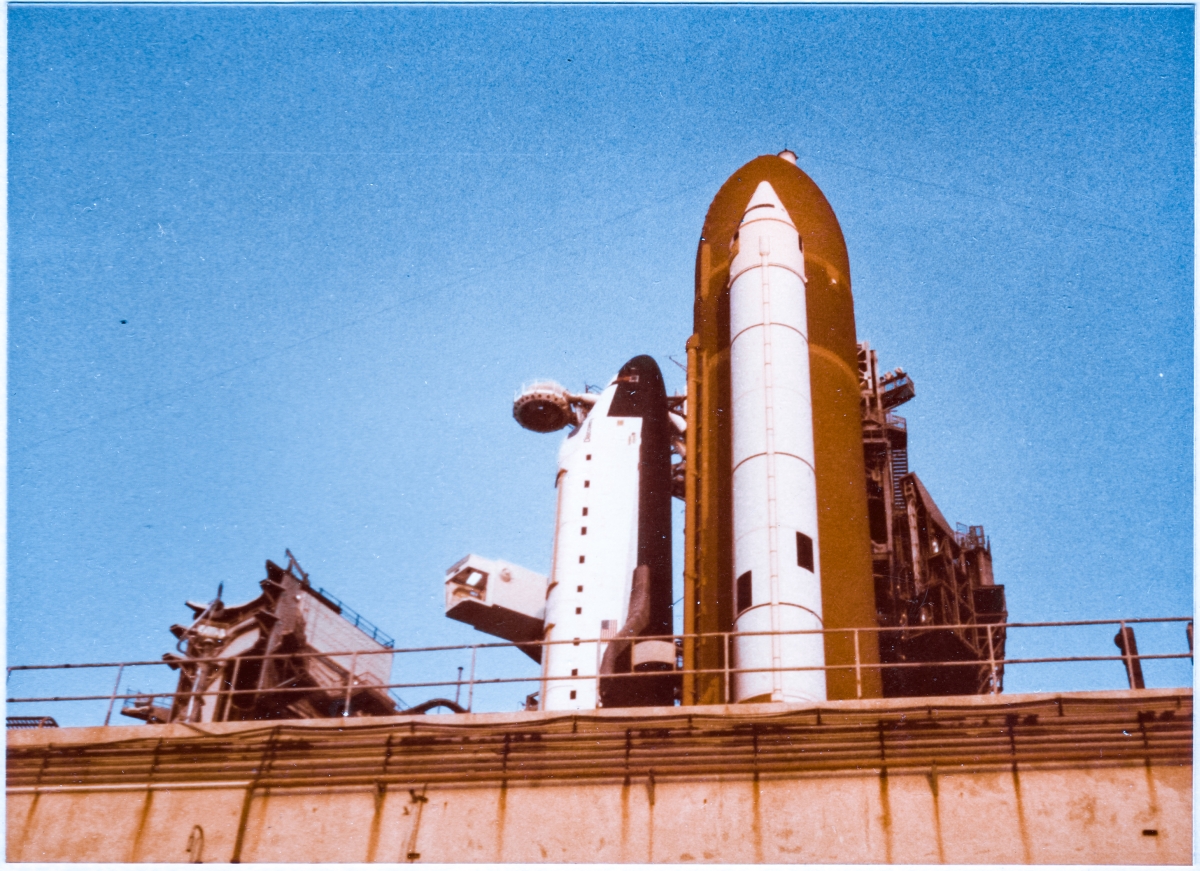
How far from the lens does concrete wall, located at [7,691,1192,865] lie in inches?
540

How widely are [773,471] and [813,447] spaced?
1.51m

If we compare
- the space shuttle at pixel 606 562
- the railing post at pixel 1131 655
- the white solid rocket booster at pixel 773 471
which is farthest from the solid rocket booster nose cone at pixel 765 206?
the railing post at pixel 1131 655

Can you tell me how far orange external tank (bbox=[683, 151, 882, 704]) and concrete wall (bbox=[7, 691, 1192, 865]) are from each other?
2366 mm

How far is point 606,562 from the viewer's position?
25.8 metres

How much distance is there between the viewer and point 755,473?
62.6 feet

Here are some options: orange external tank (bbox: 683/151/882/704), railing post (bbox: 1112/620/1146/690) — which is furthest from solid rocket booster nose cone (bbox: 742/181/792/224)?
railing post (bbox: 1112/620/1146/690)

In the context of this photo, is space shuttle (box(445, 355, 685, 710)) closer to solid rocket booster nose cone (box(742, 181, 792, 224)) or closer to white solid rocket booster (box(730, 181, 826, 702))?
white solid rocket booster (box(730, 181, 826, 702))

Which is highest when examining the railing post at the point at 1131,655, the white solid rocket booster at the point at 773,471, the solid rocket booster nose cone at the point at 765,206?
the solid rocket booster nose cone at the point at 765,206

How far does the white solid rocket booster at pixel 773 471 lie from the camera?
55.9 feet

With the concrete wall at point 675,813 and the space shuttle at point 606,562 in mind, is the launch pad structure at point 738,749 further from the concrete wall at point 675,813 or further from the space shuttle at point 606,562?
the space shuttle at point 606,562

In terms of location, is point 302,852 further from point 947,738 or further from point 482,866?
point 947,738

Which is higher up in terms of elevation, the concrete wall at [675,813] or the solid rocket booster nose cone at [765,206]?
the solid rocket booster nose cone at [765,206]

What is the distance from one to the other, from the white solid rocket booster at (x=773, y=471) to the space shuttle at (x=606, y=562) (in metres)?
3.27

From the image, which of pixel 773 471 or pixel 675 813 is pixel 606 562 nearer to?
pixel 773 471
